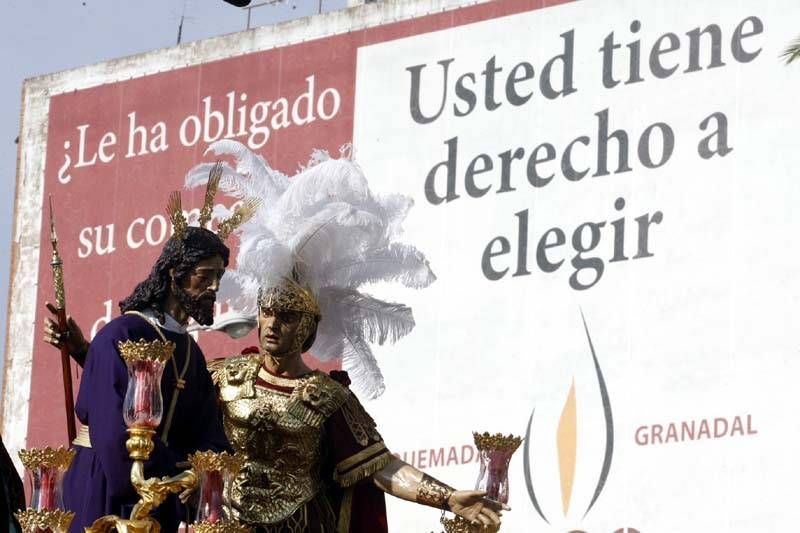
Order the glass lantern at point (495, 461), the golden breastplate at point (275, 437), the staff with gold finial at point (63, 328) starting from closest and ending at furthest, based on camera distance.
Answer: the glass lantern at point (495, 461) → the staff with gold finial at point (63, 328) → the golden breastplate at point (275, 437)

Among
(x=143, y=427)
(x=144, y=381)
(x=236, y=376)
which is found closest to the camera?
(x=144, y=381)

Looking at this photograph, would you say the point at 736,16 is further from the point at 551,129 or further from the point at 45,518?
the point at 45,518

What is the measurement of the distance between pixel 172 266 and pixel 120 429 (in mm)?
1070

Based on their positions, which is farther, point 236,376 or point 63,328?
point 236,376

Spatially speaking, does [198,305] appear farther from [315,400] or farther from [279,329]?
[315,400]

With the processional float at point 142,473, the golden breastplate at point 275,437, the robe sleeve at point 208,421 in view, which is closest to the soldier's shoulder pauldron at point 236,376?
the golden breastplate at point 275,437

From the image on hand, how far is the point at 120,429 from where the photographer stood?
1227 cm

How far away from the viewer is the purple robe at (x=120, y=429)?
12258 millimetres

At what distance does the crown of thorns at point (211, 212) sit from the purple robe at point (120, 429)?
0.60 metres

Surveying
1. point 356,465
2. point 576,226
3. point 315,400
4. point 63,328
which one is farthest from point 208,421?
point 576,226

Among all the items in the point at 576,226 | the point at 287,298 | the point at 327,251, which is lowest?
the point at 287,298

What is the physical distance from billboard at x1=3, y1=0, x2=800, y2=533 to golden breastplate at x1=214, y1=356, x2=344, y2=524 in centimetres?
803

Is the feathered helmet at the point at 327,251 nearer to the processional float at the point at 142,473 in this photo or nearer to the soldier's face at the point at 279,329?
the soldier's face at the point at 279,329

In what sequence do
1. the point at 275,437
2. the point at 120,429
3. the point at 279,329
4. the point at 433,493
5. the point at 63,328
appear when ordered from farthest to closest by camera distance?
the point at 279,329 < the point at 275,437 < the point at 433,493 < the point at 63,328 < the point at 120,429
